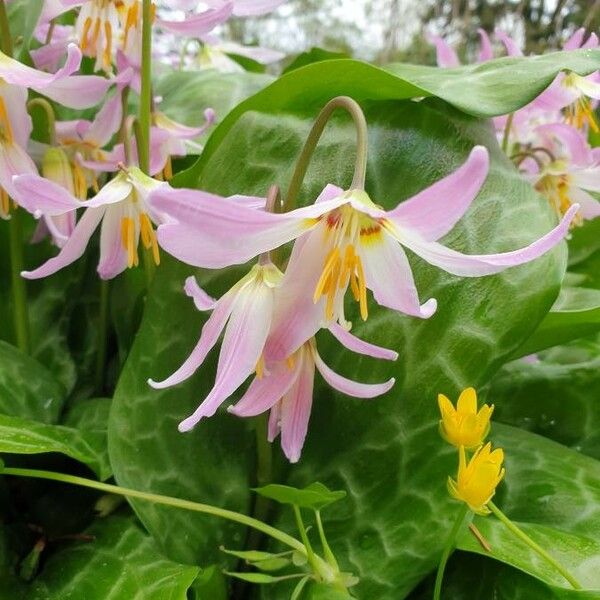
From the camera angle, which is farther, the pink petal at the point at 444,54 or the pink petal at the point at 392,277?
the pink petal at the point at 444,54

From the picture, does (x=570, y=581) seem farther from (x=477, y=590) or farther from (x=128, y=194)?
(x=128, y=194)

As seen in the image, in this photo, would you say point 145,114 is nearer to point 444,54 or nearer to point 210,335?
point 210,335

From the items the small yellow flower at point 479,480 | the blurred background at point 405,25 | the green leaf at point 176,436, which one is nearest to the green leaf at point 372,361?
the green leaf at point 176,436

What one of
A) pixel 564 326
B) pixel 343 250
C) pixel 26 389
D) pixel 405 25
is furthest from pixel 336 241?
pixel 405 25

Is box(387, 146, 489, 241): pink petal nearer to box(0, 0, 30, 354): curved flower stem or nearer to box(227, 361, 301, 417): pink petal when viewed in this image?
box(227, 361, 301, 417): pink petal

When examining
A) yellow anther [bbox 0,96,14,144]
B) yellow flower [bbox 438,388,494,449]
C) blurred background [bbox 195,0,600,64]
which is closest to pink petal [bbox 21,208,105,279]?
yellow anther [bbox 0,96,14,144]

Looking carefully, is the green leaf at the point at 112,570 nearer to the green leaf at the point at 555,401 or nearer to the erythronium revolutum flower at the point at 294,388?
the erythronium revolutum flower at the point at 294,388

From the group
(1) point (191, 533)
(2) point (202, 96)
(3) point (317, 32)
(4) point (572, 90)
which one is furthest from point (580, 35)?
(3) point (317, 32)
